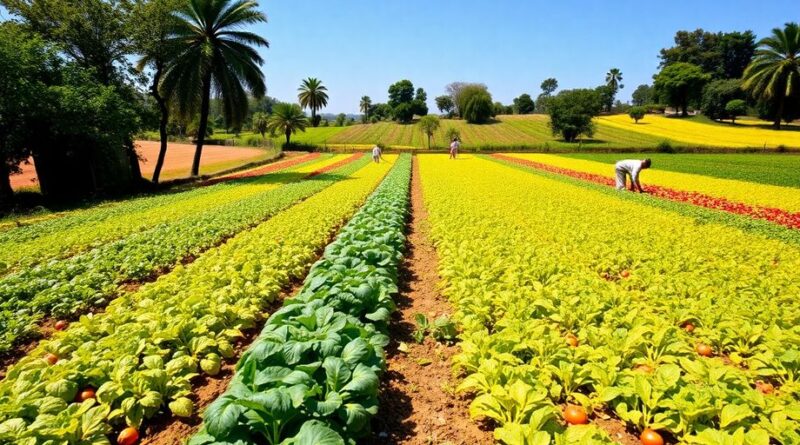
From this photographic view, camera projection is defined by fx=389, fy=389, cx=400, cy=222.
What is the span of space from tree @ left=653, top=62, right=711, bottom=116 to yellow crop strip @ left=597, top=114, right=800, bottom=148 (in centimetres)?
631

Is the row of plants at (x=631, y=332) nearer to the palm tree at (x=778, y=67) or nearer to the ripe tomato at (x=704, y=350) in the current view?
the ripe tomato at (x=704, y=350)

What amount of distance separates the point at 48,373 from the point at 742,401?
6.17 m

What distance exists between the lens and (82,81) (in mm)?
20906

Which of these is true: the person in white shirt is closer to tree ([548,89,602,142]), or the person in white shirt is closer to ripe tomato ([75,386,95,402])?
ripe tomato ([75,386,95,402])

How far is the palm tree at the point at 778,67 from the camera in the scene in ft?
180

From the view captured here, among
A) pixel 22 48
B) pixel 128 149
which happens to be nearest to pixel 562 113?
pixel 128 149

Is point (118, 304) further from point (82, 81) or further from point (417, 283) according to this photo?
point (82, 81)

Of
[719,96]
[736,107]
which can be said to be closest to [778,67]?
[736,107]

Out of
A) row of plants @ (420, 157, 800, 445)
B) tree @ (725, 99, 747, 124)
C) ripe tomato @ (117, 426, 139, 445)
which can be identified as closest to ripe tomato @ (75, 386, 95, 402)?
ripe tomato @ (117, 426, 139, 445)

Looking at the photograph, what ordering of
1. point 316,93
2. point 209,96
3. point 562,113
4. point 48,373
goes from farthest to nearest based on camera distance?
point 316,93 < point 562,113 < point 209,96 < point 48,373

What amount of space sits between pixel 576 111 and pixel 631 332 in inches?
2755

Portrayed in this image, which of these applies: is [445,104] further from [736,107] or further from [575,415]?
[575,415]

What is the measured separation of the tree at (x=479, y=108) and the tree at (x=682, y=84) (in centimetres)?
3886

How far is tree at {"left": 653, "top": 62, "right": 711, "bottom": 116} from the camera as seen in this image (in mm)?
83438
